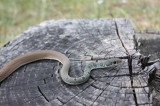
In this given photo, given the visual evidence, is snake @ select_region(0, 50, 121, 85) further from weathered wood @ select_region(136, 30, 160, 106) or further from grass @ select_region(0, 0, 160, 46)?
grass @ select_region(0, 0, 160, 46)

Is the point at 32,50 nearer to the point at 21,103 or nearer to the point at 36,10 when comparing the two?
the point at 21,103

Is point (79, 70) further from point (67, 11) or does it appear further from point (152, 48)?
point (67, 11)

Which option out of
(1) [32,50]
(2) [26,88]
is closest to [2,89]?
(2) [26,88]

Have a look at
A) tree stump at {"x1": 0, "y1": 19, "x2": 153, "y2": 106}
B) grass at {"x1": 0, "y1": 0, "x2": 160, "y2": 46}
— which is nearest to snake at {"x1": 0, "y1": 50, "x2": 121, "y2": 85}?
tree stump at {"x1": 0, "y1": 19, "x2": 153, "y2": 106}

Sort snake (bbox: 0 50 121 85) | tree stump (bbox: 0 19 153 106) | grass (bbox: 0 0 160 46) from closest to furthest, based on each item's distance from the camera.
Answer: tree stump (bbox: 0 19 153 106) → snake (bbox: 0 50 121 85) → grass (bbox: 0 0 160 46)

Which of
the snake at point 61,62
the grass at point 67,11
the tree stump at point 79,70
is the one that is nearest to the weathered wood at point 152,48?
the tree stump at point 79,70
